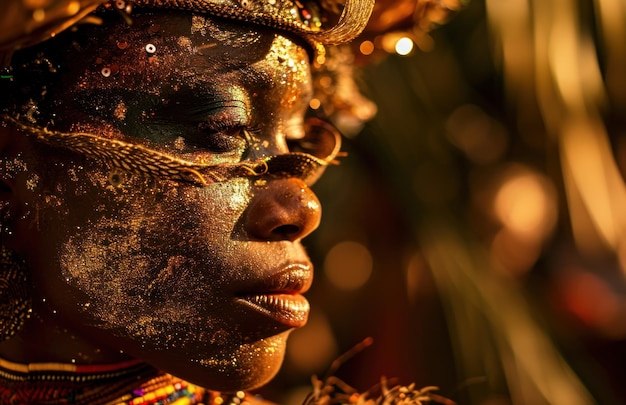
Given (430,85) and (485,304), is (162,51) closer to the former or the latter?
(485,304)

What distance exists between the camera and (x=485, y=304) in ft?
8.09

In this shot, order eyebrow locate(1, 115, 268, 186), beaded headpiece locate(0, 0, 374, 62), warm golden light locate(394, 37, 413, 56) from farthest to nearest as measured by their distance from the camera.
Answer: warm golden light locate(394, 37, 413, 56), eyebrow locate(1, 115, 268, 186), beaded headpiece locate(0, 0, 374, 62)

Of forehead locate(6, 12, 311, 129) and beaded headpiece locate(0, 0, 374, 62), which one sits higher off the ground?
beaded headpiece locate(0, 0, 374, 62)

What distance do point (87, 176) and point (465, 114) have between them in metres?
2.02

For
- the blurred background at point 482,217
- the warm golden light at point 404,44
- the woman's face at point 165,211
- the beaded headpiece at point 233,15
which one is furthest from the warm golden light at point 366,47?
the blurred background at point 482,217

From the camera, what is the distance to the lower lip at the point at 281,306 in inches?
44.8

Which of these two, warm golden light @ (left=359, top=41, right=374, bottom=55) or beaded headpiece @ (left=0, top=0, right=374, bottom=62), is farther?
warm golden light @ (left=359, top=41, right=374, bottom=55)

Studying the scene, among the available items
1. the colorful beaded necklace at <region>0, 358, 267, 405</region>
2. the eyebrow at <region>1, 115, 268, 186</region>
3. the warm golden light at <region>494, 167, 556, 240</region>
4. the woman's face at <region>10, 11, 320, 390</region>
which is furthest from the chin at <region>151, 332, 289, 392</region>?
the warm golden light at <region>494, 167, 556, 240</region>

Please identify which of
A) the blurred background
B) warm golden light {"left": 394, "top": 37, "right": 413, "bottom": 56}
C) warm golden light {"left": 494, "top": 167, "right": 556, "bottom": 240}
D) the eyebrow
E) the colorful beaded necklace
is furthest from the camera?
warm golden light {"left": 494, "top": 167, "right": 556, "bottom": 240}

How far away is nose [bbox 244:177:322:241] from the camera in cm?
113

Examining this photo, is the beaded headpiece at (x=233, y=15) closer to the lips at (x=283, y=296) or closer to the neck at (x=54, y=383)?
the lips at (x=283, y=296)

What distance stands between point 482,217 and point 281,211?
1916 mm

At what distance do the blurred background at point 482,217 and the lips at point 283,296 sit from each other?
1.33 m

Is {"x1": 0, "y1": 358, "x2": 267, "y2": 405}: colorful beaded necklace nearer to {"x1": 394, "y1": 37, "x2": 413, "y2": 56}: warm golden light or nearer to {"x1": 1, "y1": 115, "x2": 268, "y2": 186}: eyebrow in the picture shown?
{"x1": 1, "y1": 115, "x2": 268, "y2": 186}: eyebrow
